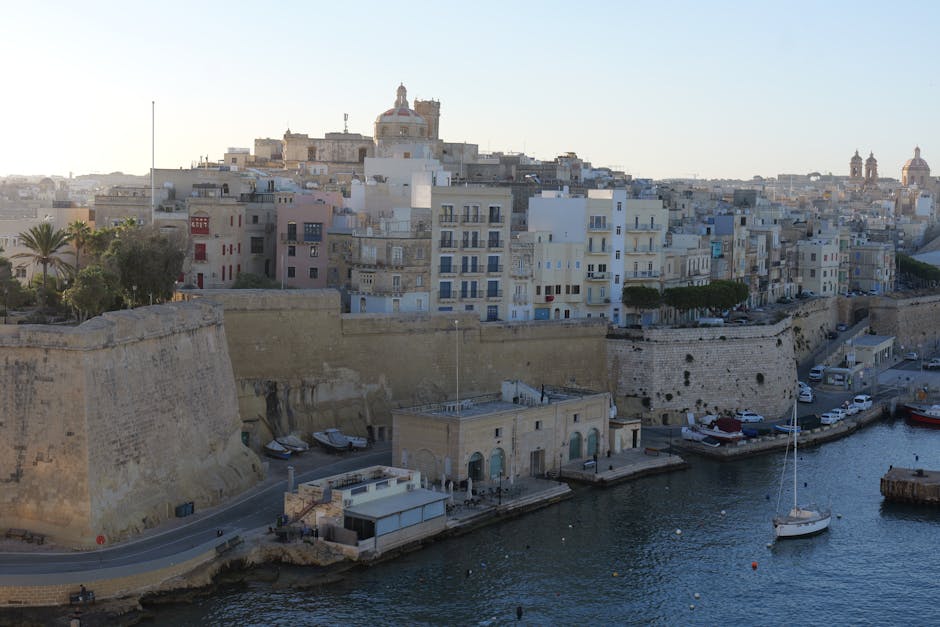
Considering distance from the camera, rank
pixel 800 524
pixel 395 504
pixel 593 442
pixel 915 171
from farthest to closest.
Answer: pixel 915 171
pixel 593 442
pixel 800 524
pixel 395 504

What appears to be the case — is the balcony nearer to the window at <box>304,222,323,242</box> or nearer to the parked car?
the parked car

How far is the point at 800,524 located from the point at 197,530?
16302 mm

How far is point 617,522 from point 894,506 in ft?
30.5

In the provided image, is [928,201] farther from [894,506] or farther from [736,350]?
[894,506]

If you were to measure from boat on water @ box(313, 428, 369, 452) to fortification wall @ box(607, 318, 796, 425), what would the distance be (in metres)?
12.7

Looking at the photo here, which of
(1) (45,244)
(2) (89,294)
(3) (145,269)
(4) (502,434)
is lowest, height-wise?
(4) (502,434)

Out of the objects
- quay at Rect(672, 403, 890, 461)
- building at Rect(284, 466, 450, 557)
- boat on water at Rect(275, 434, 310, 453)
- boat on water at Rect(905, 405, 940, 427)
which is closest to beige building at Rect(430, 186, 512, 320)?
quay at Rect(672, 403, 890, 461)

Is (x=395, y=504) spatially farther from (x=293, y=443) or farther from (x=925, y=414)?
(x=925, y=414)

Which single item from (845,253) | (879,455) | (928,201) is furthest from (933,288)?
(928,201)

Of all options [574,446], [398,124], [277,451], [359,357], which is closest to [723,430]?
[574,446]

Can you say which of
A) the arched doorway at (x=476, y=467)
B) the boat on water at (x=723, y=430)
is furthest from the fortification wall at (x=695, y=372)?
the arched doorway at (x=476, y=467)

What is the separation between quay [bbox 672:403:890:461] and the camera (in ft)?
148

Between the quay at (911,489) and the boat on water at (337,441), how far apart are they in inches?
642

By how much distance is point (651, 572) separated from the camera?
32625mm
